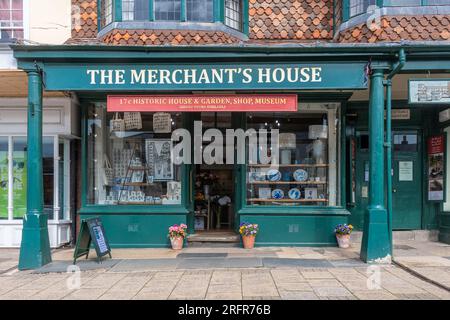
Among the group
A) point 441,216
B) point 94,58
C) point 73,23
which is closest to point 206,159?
point 94,58

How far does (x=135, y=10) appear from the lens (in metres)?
10.0

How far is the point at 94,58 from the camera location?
28.5 feet

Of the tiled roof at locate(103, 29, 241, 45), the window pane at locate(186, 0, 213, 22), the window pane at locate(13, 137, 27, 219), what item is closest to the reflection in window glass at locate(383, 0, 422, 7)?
the tiled roof at locate(103, 29, 241, 45)

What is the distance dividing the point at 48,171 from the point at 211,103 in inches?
180

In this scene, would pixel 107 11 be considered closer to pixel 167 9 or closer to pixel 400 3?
pixel 167 9

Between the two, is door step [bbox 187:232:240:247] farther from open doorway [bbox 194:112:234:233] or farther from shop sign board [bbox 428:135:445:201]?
shop sign board [bbox 428:135:445:201]

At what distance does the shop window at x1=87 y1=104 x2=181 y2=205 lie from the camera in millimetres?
10602

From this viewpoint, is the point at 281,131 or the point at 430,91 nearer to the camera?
the point at 430,91

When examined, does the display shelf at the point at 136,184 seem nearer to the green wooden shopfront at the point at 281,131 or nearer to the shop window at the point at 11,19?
the green wooden shopfront at the point at 281,131

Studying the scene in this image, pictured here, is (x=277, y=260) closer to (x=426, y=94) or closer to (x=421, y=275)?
(x=421, y=275)

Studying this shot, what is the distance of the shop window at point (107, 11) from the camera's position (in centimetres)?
1009

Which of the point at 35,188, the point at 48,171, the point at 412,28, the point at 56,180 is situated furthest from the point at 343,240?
the point at 48,171

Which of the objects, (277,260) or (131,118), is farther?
(131,118)

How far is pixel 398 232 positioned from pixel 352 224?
1.16 metres
